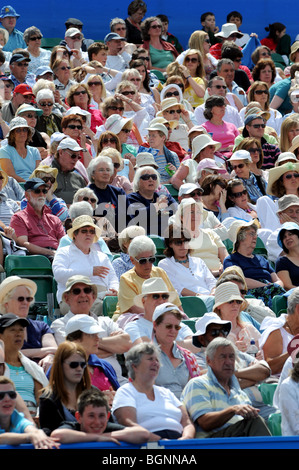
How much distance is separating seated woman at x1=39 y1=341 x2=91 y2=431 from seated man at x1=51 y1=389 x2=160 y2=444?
0.12 meters

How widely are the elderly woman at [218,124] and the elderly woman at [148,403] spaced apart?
5472mm

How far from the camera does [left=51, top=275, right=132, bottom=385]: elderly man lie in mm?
6746

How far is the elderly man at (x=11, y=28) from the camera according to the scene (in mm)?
13492

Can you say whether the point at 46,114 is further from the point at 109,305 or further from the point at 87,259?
the point at 109,305

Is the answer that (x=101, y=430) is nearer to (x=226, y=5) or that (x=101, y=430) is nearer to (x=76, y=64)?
(x=76, y=64)

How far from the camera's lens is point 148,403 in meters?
5.87

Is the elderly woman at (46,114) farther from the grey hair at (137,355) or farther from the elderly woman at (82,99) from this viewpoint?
the grey hair at (137,355)

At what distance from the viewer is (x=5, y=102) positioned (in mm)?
11156

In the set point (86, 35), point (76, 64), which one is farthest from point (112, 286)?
point (86, 35)

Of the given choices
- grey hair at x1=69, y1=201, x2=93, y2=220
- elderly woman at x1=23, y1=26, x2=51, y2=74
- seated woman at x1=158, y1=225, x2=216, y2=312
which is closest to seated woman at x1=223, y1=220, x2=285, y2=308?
seated woman at x1=158, y1=225, x2=216, y2=312

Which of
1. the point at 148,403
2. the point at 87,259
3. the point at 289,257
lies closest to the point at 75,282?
the point at 87,259

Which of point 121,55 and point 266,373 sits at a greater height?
point 121,55

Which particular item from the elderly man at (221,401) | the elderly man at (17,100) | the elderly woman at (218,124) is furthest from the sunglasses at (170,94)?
the elderly man at (221,401)

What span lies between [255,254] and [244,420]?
2.96 metres
